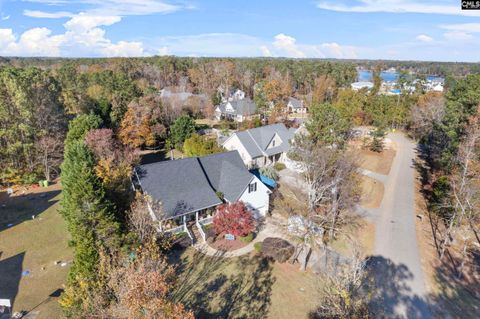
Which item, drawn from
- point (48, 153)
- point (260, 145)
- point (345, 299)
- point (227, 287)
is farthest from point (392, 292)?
point (48, 153)

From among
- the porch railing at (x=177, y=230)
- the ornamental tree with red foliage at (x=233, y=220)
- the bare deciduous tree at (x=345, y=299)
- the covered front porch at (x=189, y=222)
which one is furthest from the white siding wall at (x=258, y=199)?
the bare deciduous tree at (x=345, y=299)

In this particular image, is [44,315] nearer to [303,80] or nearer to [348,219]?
[348,219]

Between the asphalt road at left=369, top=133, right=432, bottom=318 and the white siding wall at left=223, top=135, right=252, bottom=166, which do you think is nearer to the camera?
the asphalt road at left=369, top=133, right=432, bottom=318

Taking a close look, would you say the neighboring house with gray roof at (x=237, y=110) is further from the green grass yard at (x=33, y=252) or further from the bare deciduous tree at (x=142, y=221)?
the bare deciduous tree at (x=142, y=221)

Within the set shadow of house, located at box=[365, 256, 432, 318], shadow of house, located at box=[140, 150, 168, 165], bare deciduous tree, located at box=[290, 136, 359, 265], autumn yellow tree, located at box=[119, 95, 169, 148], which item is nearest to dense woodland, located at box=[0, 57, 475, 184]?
autumn yellow tree, located at box=[119, 95, 169, 148]

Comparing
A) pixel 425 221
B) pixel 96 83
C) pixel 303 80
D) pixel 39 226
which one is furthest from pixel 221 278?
pixel 303 80

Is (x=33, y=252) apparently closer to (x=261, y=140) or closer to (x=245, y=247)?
(x=245, y=247)

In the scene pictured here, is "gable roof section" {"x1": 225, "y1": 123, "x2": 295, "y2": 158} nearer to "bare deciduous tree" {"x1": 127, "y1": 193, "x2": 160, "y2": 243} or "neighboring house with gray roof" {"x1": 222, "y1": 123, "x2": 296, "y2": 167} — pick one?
"neighboring house with gray roof" {"x1": 222, "y1": 123, "x2": 296, "y2": 167}
